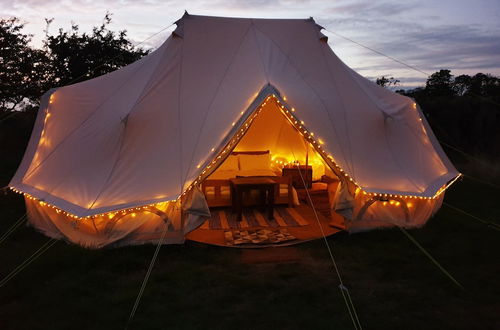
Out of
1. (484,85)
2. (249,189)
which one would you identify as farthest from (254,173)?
(484,85)

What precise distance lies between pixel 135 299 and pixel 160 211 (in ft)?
4.66

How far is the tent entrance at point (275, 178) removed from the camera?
588 cm

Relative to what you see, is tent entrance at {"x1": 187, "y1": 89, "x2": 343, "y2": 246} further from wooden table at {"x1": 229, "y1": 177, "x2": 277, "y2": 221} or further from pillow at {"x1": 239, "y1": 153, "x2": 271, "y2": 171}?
wooden table at {"x1": 229, "y1": 177, "x2": 277, "y2": 221}

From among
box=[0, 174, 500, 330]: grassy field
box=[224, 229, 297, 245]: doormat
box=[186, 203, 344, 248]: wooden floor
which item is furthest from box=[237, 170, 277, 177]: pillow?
box=[0, 174, 500, 330]: grassy field

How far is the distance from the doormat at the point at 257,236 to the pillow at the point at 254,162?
262cm

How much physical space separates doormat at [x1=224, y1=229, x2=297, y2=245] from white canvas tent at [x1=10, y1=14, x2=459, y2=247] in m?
0.73

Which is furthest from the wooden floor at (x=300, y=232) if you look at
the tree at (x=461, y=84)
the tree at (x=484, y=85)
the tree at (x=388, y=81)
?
the tree at (x=461, y=84)

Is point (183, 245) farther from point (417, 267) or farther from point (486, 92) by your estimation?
point (486, 92)

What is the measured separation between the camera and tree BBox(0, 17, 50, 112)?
47.3 feet

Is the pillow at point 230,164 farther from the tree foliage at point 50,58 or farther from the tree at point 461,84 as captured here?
the tree at point 461,84

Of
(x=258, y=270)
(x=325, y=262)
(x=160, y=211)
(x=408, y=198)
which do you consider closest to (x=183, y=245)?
(x=160, y=211)

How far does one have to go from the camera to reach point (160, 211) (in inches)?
204

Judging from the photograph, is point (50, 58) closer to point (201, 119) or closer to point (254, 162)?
point (254, 162)

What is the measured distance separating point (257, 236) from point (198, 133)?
1.72 metres
